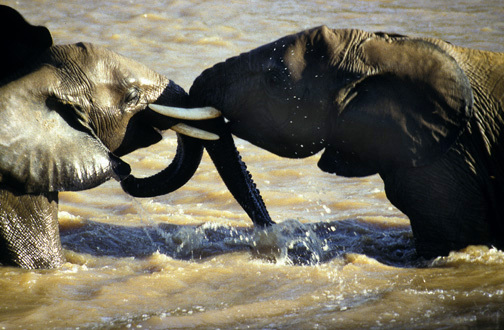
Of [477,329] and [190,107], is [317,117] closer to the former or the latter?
[190,107]

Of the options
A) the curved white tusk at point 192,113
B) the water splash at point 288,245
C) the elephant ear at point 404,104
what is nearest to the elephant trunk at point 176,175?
the curved white tusk at point 192,113

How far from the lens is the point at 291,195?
25.3 feet

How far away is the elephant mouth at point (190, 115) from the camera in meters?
5.80

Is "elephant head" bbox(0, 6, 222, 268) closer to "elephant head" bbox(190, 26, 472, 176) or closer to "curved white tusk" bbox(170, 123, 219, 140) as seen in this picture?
"curved white tusk" bbox(170, 123, 219, 140)

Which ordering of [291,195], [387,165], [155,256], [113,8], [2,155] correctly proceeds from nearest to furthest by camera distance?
[2,155] → [387,165] → [155,256] → [291,195] → [113,8]

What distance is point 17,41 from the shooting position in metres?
5.64

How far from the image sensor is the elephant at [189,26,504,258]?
5496 millimetres

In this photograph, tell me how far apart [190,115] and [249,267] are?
1.20 m

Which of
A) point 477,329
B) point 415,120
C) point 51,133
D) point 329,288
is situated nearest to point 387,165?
point 415,120

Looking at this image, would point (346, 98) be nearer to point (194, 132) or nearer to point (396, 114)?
point (396, 114)

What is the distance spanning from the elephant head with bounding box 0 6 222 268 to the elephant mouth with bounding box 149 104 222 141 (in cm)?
3

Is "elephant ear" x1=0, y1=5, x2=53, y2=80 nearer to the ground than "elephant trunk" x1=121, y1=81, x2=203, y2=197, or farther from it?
farther from it

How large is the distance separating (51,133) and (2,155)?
14.9 inches

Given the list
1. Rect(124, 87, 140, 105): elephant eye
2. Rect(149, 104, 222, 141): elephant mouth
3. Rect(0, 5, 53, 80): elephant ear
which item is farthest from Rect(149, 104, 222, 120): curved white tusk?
Rect(0, 5, 53, 80): elephant ear
